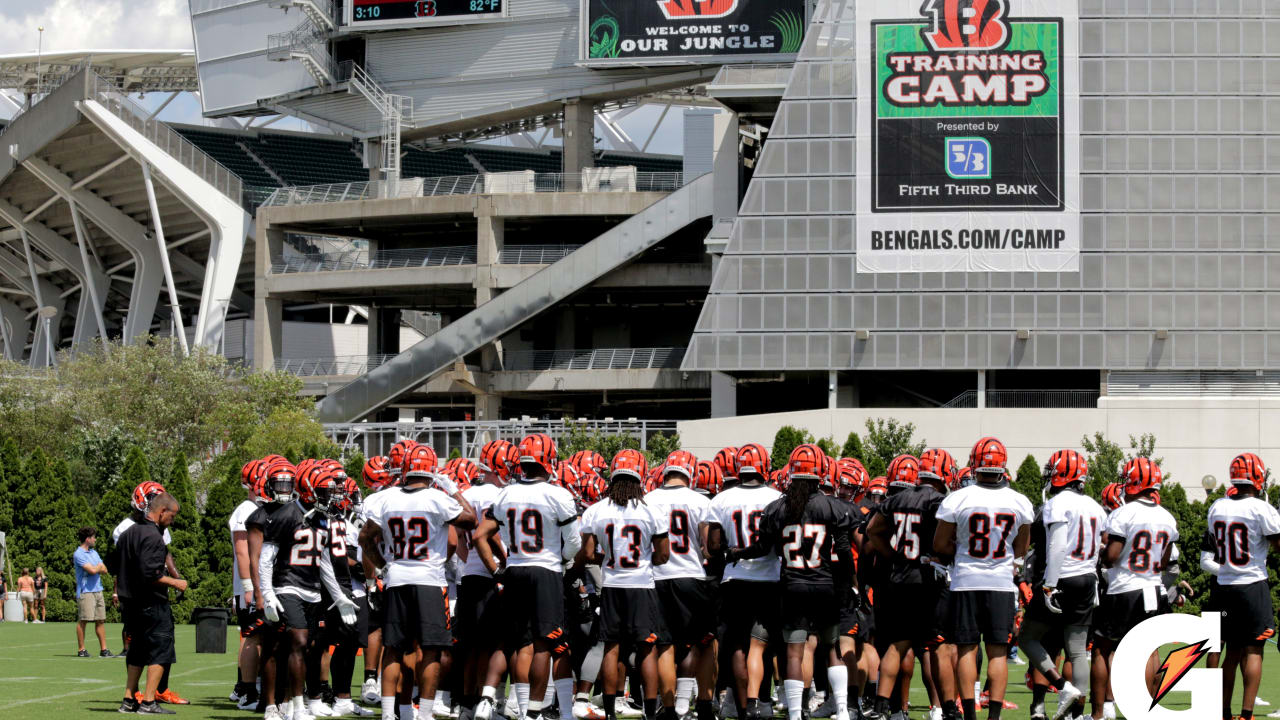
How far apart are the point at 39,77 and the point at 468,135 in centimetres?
1908

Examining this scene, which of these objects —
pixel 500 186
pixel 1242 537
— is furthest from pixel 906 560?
pixel 500 186

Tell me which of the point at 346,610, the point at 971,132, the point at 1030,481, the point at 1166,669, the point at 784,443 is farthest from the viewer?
the point at 971,132

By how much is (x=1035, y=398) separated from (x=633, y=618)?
42275mm

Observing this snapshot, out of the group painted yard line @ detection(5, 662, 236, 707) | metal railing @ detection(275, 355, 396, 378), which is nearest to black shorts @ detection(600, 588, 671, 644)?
painted yard line @ detection(5, 662, 236, 707)

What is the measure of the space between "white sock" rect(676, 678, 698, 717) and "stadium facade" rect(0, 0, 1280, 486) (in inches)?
1526

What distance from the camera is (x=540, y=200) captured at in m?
61.6

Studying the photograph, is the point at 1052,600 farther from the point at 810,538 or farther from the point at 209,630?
the point at 209,630

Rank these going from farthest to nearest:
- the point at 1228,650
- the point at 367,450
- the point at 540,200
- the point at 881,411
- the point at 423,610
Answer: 1. the point at 540,200
2. the point at 367,450
3. the point at 881,411
4. the point at 1228,650
5. the point at 423,610

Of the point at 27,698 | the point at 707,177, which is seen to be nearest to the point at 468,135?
the point at 707,177

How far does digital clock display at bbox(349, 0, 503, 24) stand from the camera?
210 feet

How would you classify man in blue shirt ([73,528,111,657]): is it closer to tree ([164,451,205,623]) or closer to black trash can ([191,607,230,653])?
black trash can ([191,607,230,653])

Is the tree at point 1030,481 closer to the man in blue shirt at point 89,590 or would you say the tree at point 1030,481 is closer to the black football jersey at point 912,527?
the man in blue shirt at point 89,590

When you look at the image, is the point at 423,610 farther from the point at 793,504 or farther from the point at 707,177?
the point at 707,177

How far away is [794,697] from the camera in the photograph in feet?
41.3
